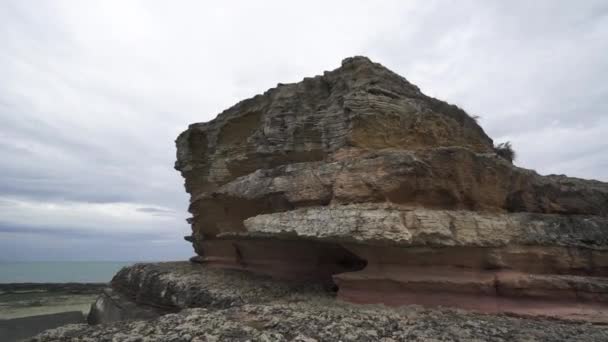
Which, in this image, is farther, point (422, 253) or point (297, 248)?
point (297, 248)

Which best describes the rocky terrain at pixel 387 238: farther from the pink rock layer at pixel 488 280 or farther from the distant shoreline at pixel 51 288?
the distant shoreline at pixel 51 288

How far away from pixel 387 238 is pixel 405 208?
3.42 ft

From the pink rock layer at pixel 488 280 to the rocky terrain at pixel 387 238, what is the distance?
2cm

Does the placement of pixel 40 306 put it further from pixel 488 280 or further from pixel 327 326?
pixel 488 280

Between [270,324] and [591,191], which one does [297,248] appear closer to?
[270,324]

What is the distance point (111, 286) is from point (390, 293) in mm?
13391

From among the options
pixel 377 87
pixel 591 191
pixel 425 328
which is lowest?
pixel 425 328

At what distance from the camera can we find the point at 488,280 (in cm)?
704

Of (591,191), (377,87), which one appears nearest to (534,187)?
(591,191)

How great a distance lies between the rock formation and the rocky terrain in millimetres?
32

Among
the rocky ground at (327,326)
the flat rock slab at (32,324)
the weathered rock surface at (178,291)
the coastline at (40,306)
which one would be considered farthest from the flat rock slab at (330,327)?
the coastline at (40,306)

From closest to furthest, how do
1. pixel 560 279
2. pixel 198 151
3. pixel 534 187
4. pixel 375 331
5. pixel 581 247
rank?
pixel 375 331, pixel 560 279, pixel 581 247, pixel 534 187, pixel 198 151

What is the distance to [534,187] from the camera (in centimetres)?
900

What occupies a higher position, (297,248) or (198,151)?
(198,151)
